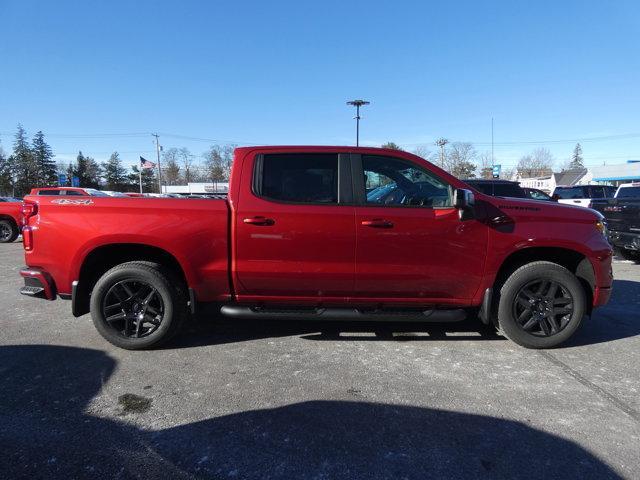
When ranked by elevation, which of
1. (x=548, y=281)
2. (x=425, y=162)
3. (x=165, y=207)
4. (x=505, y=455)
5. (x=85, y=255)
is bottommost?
(x=505, y=455)

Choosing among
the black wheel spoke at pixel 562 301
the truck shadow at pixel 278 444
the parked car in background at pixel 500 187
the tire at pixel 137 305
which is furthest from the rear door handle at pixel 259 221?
the parked car in background at pixel 500 187

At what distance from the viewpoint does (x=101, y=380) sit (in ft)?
11.7

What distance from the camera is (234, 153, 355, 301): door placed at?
4.02 m

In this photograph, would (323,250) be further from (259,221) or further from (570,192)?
(570,192)

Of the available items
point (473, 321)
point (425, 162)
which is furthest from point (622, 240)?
point (425, 162)

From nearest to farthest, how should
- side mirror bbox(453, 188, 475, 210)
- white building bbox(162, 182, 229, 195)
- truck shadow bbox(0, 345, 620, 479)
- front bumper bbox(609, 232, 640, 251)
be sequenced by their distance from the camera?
truck shadow bbox(0, 345, 620, 479) < side mirror bbox(453, 188, 475, 210) < front bumper bbox(609, 232, 640, 251) < white building bbox(162, 182, 229, 195)

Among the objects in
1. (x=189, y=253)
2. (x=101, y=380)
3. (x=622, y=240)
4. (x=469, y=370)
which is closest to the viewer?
(x=101, y=380)

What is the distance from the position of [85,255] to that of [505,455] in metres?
3.83

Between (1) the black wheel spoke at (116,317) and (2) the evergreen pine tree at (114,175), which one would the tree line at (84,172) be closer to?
(2) the evergreen pine tree at (114,175)

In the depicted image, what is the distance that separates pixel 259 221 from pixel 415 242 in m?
1.47

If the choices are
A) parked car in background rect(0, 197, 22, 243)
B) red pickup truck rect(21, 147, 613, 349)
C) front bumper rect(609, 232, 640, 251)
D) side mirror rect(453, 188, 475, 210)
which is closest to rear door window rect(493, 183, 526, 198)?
front bumper rect(609, 232, 640, 251)

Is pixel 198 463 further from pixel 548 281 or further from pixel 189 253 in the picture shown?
pixel 548 281

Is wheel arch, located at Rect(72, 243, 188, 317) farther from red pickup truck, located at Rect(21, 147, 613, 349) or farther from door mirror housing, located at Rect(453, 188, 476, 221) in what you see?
door mirror housing, located at Rect(453, 188, 476, 221)

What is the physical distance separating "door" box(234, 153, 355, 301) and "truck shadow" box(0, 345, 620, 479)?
4.10 ft
